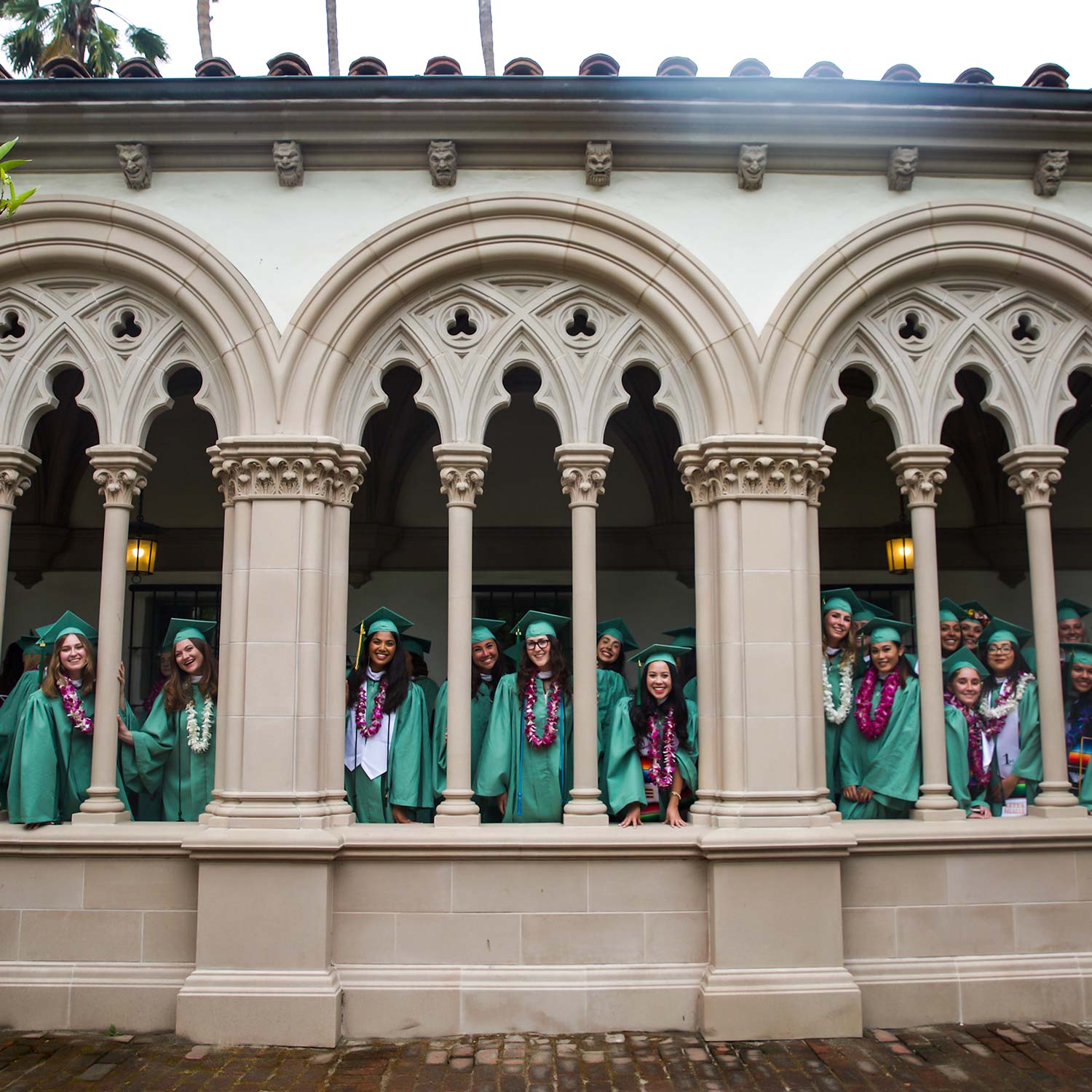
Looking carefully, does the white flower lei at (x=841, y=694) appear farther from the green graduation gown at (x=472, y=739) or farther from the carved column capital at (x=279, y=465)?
the carved column capital at (x=279, y=465)

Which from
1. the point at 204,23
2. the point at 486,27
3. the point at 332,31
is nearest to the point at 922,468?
the point at 486,27

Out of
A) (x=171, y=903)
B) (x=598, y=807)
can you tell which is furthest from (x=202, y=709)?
(x=598, y=807)

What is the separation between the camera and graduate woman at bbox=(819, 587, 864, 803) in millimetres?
6355

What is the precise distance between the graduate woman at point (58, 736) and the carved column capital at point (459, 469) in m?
2.52

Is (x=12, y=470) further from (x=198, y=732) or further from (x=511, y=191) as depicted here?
(x=511, y=191)

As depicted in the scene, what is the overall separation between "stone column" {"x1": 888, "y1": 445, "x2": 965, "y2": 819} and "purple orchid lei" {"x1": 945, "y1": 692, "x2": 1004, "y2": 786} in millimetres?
223

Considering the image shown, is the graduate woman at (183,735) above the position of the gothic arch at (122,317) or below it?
below

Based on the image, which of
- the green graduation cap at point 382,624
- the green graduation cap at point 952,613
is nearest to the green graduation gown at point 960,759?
the green graduation cap at point 952,613

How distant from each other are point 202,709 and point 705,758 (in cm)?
324

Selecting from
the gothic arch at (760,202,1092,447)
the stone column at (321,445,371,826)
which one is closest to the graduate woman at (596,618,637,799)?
the stone column at (321,445,371,826)

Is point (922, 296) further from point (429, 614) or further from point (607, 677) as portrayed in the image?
point (429, 614)

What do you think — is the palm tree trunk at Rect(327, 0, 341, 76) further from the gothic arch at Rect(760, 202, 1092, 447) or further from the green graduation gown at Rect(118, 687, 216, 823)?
the green graduation gown at Rect(118, 687, 216, 823)

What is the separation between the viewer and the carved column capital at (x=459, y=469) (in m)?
6.25

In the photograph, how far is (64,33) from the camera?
1574 cm
